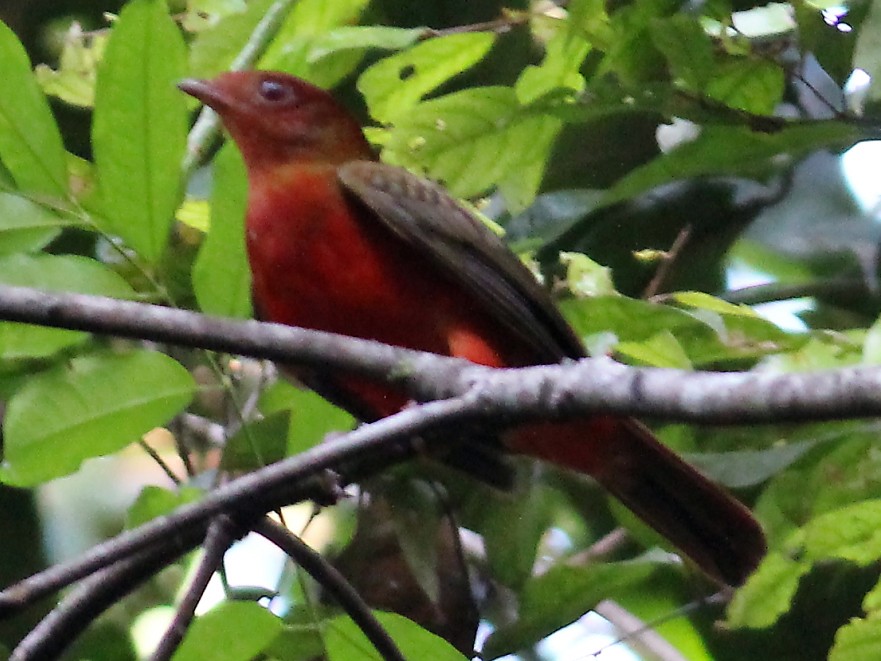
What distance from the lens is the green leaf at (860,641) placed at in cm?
161

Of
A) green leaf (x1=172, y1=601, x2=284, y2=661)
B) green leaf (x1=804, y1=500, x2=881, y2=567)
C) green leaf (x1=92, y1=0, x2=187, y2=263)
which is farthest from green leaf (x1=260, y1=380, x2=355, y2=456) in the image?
green leaf (x1=804, y1=500, x2=881, y2=567)

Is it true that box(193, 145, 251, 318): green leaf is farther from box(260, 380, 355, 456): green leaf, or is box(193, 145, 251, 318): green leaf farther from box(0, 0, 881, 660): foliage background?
box(260, 380, 355, 456): green leaf

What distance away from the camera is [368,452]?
130 centimetres

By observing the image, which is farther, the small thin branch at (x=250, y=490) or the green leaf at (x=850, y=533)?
the green leaf at (x=850, y=533)

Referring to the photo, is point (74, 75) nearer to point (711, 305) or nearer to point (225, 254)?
point (225, 254)

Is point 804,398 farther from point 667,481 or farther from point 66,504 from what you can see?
point 66,504

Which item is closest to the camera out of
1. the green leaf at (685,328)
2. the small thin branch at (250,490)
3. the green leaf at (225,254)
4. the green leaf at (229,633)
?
the small thin branch at (250,490)

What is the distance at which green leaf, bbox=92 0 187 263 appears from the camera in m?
1.64

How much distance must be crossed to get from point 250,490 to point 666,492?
1.17 meters

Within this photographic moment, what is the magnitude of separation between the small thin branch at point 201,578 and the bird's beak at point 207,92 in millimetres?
1023

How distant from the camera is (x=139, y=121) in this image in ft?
5.41

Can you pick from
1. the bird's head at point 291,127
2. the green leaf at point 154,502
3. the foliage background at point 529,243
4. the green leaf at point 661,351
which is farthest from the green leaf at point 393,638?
the bird's head at point 291,127

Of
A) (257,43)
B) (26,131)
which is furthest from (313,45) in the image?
(26,131)

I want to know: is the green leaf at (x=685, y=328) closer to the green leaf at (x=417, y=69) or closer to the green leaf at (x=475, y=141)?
the green leaf at (x=475, y=141)
